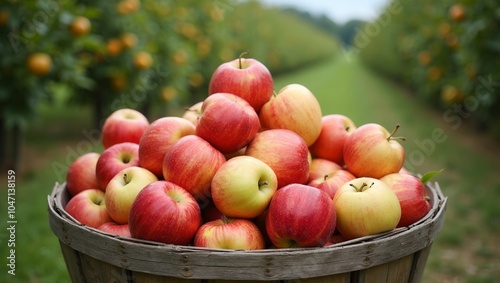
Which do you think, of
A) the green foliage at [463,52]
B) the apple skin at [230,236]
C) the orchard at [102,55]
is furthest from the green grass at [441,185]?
the apple skin at [230,236]

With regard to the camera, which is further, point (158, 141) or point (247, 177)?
point (158, 141)

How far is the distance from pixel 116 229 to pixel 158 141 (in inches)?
13.2

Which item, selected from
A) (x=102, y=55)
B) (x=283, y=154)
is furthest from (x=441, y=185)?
(x=102, y=55)

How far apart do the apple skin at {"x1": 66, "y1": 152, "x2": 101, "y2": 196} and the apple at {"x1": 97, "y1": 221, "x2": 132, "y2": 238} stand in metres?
0.32

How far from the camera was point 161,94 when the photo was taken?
25.8 feet

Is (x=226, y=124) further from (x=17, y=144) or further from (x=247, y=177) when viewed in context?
(x=17, y=144)

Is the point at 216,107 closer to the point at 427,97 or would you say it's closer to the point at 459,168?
the point at 459,168

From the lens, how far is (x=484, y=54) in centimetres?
508

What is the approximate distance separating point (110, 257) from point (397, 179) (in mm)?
1024

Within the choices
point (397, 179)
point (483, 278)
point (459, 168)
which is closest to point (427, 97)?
point (459, 168)

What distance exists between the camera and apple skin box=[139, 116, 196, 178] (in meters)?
1.87

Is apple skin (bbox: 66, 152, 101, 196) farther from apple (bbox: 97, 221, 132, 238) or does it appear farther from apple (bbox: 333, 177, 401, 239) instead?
apple (bbox: 333, 177, 401, 239)

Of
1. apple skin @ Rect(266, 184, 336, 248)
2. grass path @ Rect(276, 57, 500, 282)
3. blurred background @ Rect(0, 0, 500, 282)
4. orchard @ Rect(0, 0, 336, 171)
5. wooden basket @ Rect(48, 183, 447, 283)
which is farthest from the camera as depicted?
orchard @ Rect(0, 0, 336, 171)

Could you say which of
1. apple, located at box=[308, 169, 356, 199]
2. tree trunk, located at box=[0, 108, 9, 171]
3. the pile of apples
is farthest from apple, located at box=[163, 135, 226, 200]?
tree trunk, located at box=[0, 108, 9, 171]
